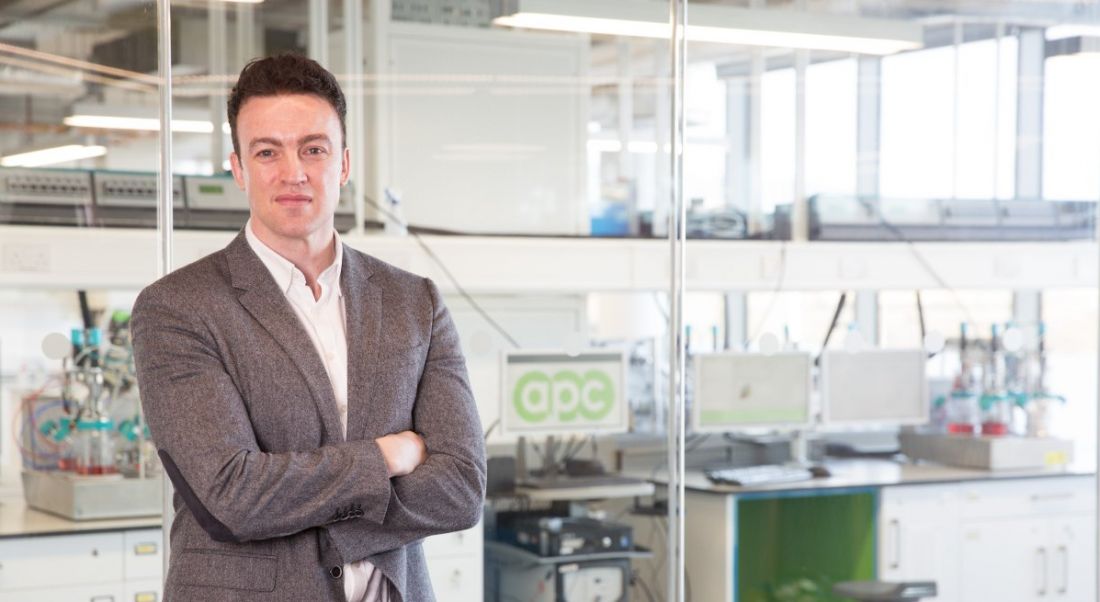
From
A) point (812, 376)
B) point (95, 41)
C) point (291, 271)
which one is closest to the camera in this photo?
point (291, 271)

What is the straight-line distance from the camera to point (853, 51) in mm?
4035

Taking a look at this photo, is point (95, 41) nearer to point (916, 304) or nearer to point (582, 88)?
point (582, 88)

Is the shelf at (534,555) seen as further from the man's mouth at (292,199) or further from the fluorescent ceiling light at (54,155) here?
the man's mouth at (292,199)

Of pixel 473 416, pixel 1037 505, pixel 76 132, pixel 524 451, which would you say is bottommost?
pixel 1037 505

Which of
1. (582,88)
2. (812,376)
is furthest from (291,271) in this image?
(812,376)

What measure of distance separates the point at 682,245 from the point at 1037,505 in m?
1.54

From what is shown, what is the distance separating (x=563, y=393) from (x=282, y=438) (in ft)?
5.69

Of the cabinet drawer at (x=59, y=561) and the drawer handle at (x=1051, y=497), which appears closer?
the cabinet drawer at (x=59, y=561)

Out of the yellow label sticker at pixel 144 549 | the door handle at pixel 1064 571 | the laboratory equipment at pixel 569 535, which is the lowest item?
the door handle at pixel 1064 571

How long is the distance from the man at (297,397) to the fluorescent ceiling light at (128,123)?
1.16 m

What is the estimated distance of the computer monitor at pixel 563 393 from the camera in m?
3.70

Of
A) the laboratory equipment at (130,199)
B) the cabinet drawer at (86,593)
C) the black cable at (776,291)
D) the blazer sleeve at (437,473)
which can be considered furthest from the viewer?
the black cable at (776,291)

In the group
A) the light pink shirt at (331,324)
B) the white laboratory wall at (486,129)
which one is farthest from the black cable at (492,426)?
the light pink shirt at (331,324)

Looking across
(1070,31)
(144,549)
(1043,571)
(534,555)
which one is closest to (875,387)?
(1043,571)
